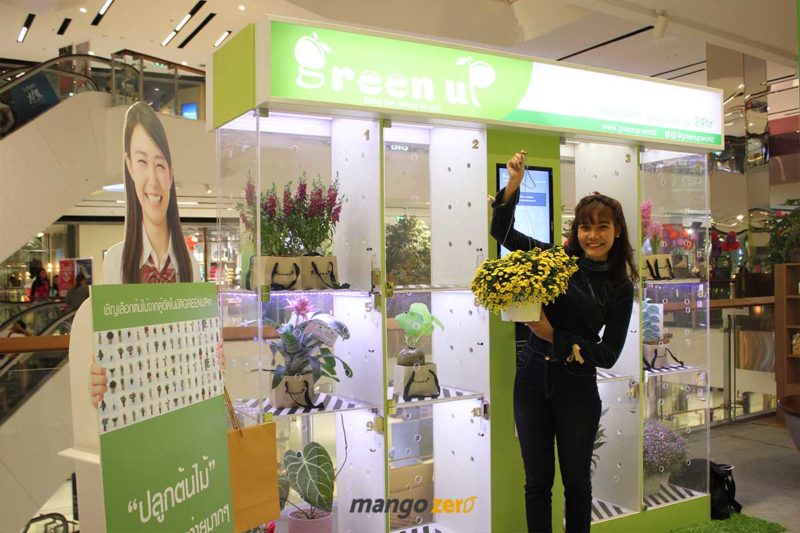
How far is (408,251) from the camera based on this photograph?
3.42 m

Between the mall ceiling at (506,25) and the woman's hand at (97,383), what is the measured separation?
4279 millimetres

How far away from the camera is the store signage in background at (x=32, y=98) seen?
9688 mm

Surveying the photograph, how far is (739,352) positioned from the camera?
7.27 meters

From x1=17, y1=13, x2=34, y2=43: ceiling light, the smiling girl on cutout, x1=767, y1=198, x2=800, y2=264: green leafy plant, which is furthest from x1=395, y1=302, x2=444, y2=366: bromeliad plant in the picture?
x1=17, y1=13, x2=34, y2=43: ceiling light

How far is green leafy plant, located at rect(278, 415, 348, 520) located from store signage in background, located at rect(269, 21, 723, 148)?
1.58 metres

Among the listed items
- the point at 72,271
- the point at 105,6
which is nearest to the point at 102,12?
the point at 105,6

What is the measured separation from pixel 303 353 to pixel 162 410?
108 cm

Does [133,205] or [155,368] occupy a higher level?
[133,205]

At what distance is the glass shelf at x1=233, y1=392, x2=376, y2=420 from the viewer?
305 cm

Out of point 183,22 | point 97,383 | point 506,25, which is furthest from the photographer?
point 183,22

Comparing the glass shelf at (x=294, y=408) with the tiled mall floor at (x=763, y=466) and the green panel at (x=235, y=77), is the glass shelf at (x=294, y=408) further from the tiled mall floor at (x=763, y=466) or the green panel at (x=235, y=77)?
the tiled mall floor at (x=763, y=466)

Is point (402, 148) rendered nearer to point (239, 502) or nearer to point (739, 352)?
point (239, 502)

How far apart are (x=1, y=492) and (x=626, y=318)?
3.87 m

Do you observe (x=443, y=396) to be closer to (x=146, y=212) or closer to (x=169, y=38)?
(x=146, y=212)
